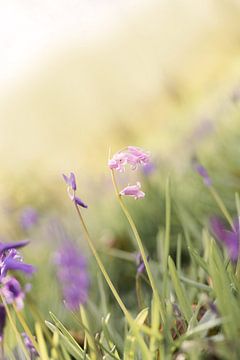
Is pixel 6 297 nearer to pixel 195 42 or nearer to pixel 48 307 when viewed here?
pixel 48 307

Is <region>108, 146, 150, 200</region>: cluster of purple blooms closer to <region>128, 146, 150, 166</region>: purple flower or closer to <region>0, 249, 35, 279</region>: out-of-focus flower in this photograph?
<region>128, 146, 150, 166</region>: purple flower

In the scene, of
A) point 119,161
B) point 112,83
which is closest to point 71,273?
point 119,161

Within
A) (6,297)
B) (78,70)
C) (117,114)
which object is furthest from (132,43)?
(6,297)

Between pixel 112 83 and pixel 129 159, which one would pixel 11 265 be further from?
pixel 112 83

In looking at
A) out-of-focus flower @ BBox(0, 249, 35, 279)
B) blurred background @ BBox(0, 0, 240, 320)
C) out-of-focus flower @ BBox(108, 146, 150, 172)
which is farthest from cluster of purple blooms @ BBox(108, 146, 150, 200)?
blurred background @ BBox(0, 0, 240, 320)

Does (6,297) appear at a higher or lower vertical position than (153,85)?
higher

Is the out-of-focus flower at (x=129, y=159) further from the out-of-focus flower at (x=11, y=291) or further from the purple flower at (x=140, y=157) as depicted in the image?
the out-of-focus flower at (x=11, y=291)

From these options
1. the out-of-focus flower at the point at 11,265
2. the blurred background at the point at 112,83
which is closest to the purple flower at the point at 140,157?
the out-of-focus flower at the point at 11,265
